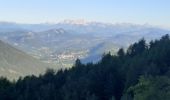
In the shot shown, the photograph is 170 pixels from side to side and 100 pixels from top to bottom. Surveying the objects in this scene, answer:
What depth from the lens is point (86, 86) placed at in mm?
69375

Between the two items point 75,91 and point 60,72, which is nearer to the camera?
point 75,91

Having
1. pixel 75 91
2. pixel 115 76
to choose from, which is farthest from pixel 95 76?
pixel 75 91

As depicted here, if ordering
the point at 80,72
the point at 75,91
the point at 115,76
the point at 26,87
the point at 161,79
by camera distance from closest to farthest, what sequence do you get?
the point at 161,79 < the point at 75,91 < the point at 115,76 < the point at 26,87 < the point at 80,72

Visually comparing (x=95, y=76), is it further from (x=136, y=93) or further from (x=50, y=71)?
(x=136, y=93)

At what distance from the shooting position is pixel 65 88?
232 feet

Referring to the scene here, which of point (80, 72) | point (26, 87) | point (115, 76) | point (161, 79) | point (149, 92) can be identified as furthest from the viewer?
point (80, 72)

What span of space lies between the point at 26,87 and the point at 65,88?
1018 centimetres

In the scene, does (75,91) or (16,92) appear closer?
(75,91)

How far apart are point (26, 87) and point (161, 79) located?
5296cm

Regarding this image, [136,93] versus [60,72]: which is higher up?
[136,93]

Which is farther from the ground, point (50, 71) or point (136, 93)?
point (136, 93)

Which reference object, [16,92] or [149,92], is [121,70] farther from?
[149,92]

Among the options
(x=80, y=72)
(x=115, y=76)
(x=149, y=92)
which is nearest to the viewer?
(x=149, y=92)

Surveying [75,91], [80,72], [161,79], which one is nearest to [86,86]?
[75,91]
